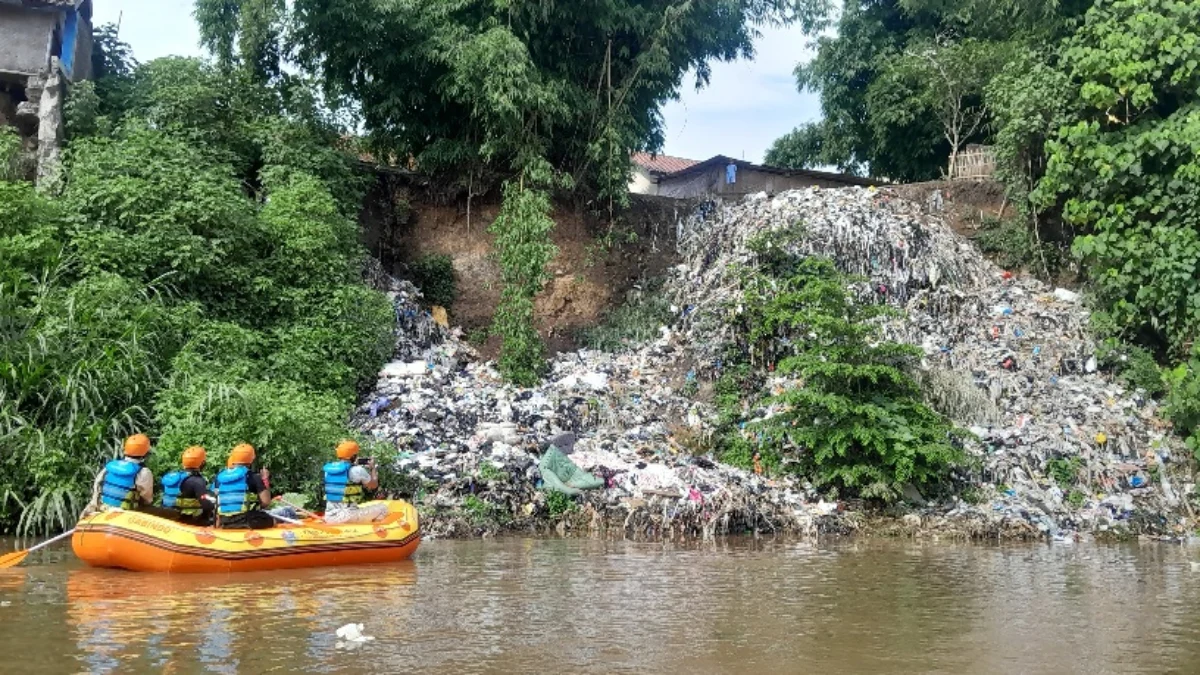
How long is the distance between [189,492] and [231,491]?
0.43 meters

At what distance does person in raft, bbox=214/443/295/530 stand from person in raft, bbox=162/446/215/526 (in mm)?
239

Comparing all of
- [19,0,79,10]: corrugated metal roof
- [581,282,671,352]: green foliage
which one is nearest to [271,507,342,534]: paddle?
[581,282,671,352]: green foliage

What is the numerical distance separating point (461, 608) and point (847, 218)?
1128 centimetres

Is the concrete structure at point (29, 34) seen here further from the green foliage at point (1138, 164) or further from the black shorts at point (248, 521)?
the green foliage at point (1138, 164)

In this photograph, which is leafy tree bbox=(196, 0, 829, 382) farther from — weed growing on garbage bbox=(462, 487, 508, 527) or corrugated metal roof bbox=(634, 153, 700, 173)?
corrugated metal roof bbox=(634, 153, 700, 173)

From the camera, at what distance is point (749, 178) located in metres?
24.3

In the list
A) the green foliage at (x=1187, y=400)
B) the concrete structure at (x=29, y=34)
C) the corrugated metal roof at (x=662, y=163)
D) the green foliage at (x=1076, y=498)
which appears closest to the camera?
the green foliage at (x=1076, y=498)

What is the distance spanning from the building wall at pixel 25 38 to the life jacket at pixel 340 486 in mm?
9525

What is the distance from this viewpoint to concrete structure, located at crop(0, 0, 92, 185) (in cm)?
1491

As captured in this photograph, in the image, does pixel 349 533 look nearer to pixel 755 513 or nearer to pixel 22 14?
pixel 755 513

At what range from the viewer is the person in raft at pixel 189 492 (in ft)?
30.5

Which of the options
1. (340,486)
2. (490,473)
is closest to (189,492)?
(340,486)

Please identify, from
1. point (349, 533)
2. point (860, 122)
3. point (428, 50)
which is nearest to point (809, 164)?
point (860, 122)

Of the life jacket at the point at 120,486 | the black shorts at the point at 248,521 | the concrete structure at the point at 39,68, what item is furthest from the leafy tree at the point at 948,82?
the life jacket at the point at 120,486
